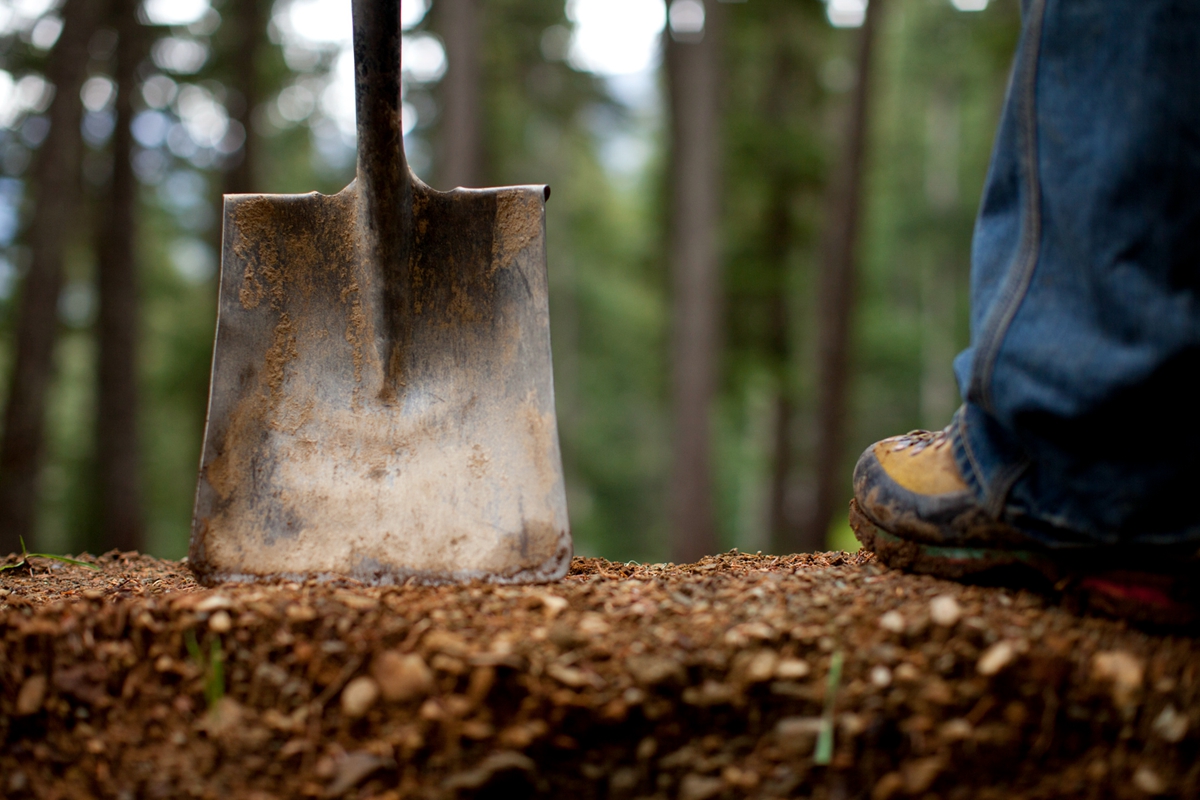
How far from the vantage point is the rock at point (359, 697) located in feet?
3.05

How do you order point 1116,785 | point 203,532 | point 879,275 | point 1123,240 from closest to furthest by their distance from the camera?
point 1116,785 → point 1123,240 → point 203,532 → point 879,275

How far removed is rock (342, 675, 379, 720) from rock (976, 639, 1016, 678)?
29.3 inches

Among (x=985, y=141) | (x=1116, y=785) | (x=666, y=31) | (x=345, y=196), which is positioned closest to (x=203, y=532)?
(x=345, y=196)

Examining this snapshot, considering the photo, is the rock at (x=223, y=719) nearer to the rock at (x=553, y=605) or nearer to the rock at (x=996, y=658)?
the rock at (x=553, y=605)

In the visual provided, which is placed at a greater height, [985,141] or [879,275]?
[985,141]

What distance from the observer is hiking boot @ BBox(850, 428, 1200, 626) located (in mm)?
1011

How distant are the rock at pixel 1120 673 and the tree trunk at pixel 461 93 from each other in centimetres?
468

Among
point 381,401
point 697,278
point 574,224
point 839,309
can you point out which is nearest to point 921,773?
point 381,401

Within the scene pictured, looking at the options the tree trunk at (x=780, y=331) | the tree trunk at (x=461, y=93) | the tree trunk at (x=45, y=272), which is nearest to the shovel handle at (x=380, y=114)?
the tree trunk at (x=461, y=93)

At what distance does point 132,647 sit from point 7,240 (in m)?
8.82

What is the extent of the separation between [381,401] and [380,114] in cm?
53

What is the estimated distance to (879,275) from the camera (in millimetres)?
16047

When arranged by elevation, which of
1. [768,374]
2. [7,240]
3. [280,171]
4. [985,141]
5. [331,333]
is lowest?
[768,374]

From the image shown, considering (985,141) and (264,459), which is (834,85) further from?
(264,459)
